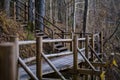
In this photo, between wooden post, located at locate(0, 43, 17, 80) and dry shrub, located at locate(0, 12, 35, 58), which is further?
dry shrub, located at locate(0, 12, 35, 58)

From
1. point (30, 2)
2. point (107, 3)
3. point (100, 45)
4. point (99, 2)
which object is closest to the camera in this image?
point (100, 45)

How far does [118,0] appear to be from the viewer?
31.7 metres

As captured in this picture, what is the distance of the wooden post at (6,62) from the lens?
3.51 meters

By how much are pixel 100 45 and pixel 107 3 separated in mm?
21682

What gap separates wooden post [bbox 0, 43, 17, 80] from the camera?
3509 millimetres

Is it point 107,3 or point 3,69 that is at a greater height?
point 107,3

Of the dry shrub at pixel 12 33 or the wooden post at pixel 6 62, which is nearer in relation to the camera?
the wooden post at pixel 6 62

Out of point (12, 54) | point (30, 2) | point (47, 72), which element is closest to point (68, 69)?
point (47, 72)

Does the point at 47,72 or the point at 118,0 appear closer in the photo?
the point at 47,72

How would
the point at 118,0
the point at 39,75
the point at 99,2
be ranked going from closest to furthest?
the point at 39,75, the point at 118,0, the point at 99,2

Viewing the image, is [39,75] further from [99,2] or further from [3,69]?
[99,2]

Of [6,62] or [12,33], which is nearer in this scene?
[6,62]

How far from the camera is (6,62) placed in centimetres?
360

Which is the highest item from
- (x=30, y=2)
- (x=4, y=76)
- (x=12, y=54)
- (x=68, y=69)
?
(x=30, y=2)
